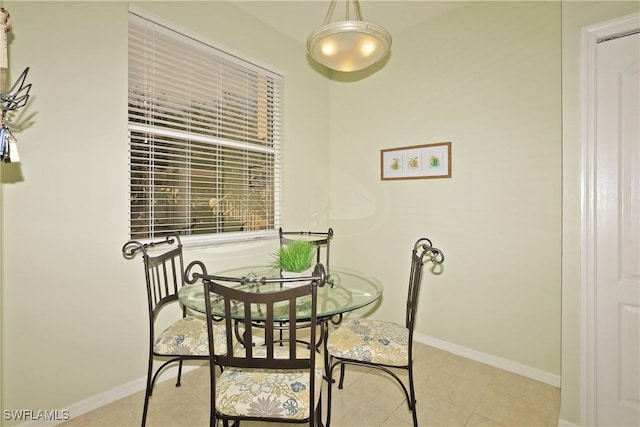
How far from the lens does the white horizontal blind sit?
214 cm

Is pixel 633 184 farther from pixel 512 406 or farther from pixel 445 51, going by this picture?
pixel 445 51

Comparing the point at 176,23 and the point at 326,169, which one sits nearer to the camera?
A: the point at 176,23

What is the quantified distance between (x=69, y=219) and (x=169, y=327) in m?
0.85

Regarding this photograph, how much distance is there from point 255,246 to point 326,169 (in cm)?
121

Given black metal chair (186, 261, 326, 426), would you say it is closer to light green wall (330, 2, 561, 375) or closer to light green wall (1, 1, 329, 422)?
light green wall (1, 1, 329, 422)

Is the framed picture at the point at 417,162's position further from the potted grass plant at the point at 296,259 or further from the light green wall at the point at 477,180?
the potted grass plant at the point at 296,259

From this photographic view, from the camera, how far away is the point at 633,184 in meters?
1.55

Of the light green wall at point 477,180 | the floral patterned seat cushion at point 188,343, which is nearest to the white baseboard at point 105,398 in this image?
the floral patterned seat cushion at point 188,343

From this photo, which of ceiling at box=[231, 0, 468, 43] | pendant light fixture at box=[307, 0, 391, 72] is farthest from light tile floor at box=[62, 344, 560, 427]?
ceiling at box=[231, 0, 468, 43]

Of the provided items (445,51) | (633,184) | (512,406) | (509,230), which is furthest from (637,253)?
(445,51)

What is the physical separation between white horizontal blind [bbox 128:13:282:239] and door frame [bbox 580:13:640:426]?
7.42ft

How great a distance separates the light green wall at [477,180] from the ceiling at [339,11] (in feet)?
0.34

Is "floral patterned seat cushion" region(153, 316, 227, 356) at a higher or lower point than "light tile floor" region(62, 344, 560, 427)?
higher

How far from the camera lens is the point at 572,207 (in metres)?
1.68
